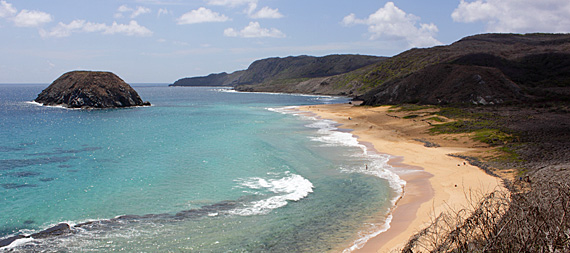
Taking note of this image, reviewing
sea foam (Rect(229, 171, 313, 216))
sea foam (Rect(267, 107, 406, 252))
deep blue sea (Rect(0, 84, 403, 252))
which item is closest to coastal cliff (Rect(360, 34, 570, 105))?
sea foam (Rect(267, 107, 406, 252))

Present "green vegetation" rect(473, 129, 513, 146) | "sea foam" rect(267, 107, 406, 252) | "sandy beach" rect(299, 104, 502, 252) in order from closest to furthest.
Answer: "sea foam" rect(267, 107, 406, 252) → "sandy beach" rect(299, 104, 502, 252) → "green vegetation" rect(473, 129, 513, 146)

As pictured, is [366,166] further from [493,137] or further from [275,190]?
[493,137]

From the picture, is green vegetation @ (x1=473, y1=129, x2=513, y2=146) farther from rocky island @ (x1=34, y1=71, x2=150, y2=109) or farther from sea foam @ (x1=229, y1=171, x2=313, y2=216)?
rocky island @ (x1=34, y1=71, x2=150, y2=109)

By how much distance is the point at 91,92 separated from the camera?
98.8 meters

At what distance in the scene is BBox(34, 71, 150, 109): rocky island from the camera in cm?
9806

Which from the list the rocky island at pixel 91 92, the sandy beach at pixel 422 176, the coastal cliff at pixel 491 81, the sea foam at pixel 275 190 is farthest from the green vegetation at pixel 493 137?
the rocky island at pixel 91 92

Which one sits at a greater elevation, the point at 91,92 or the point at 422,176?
the point at 91,92

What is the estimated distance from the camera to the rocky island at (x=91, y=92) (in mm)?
98062

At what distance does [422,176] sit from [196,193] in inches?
651

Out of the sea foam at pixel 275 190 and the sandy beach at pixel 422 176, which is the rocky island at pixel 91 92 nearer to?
the sandy beach at pixel 422 176

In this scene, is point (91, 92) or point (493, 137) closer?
point (493, 137)

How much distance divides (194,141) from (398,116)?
36296mm

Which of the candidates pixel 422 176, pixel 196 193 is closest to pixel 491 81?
pixel 422 176

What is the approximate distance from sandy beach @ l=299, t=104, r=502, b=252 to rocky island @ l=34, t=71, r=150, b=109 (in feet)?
245
